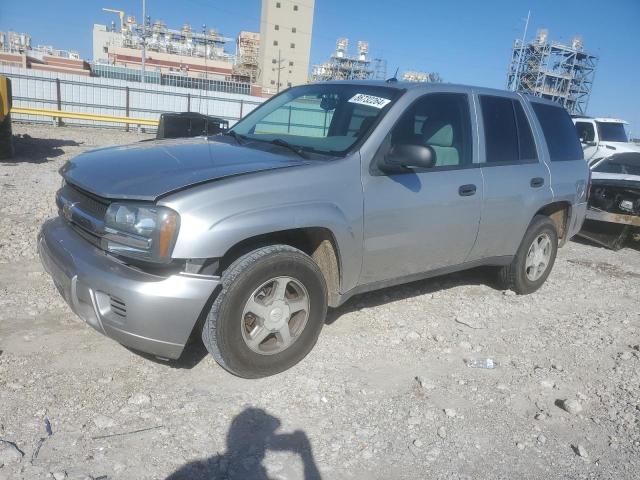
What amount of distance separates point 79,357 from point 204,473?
1.33 metres

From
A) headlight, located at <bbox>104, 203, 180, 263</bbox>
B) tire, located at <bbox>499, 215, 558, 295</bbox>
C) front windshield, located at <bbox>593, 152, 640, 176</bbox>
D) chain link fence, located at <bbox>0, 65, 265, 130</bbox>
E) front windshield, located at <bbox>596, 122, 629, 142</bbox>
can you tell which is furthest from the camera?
chain link fence, located at <bbox>0, 65, 265, 130</bbox>

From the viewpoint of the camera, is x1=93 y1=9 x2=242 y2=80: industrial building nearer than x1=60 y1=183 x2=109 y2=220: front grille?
No

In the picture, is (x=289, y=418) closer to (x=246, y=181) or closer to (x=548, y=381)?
(x=246, y=181)

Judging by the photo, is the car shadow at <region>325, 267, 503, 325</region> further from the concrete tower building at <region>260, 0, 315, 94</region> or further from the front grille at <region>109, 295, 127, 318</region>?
the concrete tower building at <region>260, 0, 315, 94</region>

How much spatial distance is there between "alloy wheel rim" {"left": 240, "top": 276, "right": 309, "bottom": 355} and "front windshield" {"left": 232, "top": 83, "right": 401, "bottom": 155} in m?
0.96

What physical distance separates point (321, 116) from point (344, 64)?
92.0 metres

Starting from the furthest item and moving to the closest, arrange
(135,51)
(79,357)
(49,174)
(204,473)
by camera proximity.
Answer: (135,51)
(49,174)
(79,357)
(204,473)

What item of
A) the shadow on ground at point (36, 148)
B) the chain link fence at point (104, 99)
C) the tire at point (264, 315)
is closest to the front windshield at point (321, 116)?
the tire at point (264, 315)

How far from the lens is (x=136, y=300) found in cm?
254

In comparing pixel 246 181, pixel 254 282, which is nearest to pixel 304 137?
pixel 246 181

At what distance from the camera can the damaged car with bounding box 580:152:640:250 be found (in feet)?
24.1

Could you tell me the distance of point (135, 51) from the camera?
8569 cm

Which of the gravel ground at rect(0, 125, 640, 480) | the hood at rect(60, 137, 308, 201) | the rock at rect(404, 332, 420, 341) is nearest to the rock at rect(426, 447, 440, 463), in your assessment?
the gravel ground at rect(0, 125, 640, 480)

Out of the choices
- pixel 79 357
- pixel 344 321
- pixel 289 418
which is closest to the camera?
pixel 289 418
